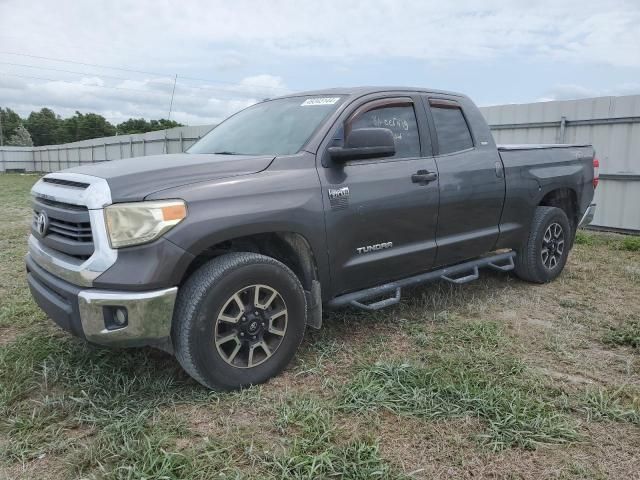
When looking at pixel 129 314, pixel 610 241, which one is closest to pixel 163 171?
pixel 129 314

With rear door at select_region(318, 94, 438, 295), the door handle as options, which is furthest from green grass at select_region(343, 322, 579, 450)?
the door handle

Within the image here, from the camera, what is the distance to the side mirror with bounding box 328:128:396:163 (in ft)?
10.6

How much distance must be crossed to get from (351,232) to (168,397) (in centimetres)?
150

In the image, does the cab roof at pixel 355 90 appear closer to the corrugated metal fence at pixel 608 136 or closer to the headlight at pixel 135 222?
the headlight at pixel 135 222

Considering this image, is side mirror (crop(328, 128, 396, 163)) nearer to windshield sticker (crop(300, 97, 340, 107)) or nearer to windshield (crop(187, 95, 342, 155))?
windshield (crop(187, 95, 342, 155))

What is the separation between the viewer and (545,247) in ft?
17.2

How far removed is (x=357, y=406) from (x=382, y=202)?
4.63ft

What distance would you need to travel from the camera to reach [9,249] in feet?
22.9

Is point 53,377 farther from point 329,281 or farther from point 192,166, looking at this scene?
point 329,281

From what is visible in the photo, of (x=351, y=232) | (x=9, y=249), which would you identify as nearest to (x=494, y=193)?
(x=351, y=232)

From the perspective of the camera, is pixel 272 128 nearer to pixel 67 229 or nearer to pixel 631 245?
pixel 67 229

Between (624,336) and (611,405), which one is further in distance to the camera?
(624,336)

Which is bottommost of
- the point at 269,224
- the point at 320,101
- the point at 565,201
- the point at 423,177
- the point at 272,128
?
the point at 565,201

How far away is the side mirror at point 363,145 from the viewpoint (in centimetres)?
324
